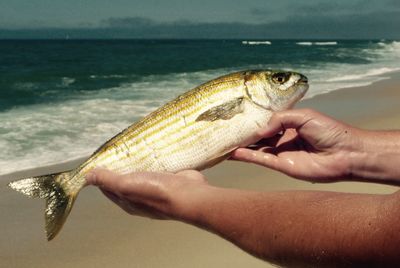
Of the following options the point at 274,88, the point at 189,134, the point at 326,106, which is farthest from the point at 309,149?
the point at 326,106

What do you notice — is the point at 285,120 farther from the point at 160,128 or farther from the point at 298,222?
the point at 298,222

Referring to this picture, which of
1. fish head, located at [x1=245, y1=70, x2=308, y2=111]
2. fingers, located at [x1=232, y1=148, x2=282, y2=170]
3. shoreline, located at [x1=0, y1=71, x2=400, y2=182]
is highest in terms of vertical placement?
fish head, located at [x1=245, y1=70, x2=308, y2=111]

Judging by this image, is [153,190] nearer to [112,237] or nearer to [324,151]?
[324,151]

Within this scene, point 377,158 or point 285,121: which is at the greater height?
point 285,121

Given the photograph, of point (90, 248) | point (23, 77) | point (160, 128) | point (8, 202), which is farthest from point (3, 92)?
point (160, 128)

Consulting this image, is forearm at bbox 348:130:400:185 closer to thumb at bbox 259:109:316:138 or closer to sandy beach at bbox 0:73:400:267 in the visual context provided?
thumb at bbox 259:109:316:138

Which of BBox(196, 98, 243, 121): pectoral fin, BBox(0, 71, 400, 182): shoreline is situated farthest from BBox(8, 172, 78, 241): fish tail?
BBox(0, 71, 400, 182): shoreline

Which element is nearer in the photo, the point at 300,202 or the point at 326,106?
the point at 300,202
